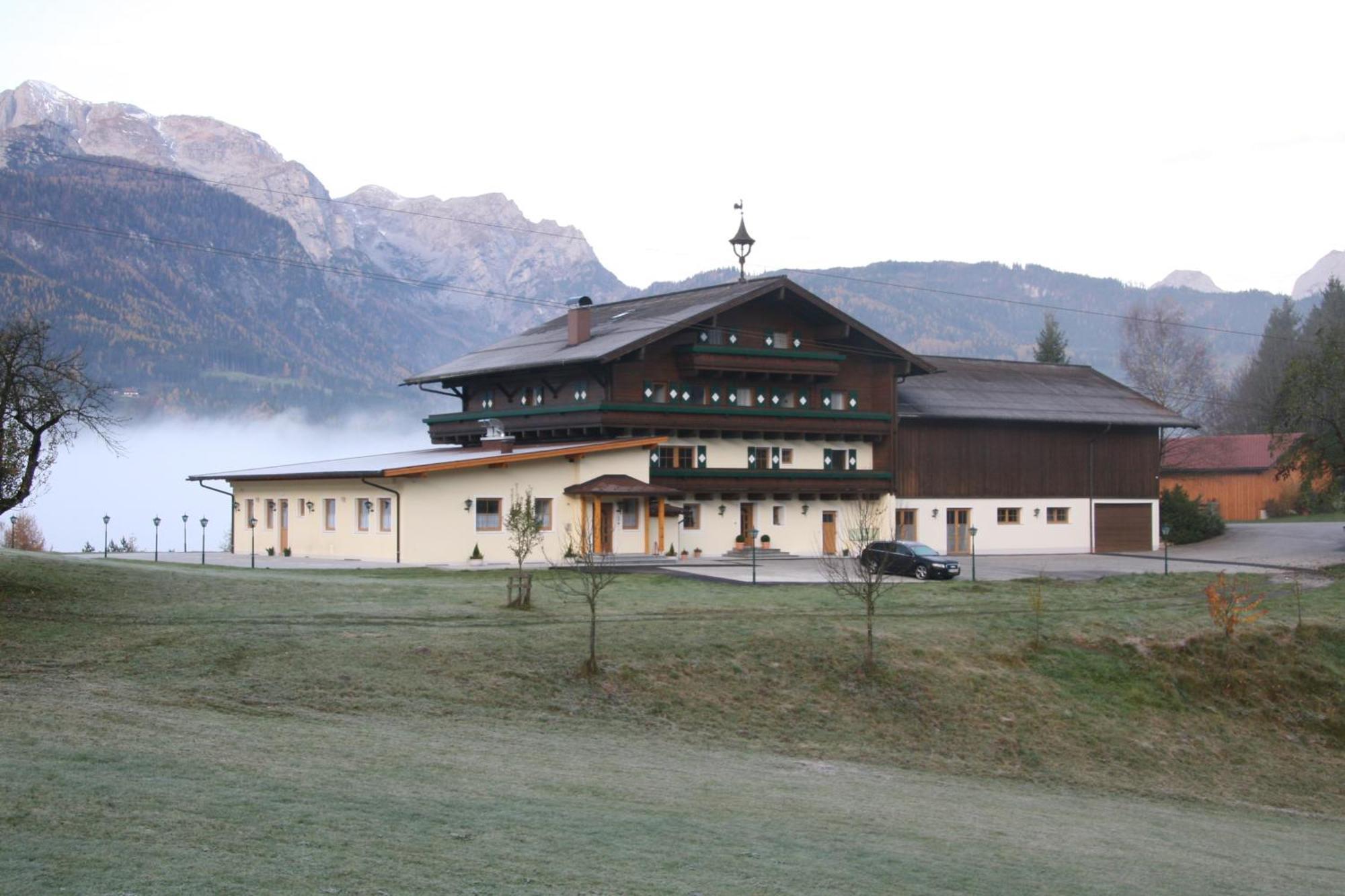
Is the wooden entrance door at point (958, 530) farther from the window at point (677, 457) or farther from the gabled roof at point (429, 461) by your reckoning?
the gabled roof at point (429, 461)

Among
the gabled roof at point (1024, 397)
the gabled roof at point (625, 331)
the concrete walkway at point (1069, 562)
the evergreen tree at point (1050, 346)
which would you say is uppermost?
the evergreen tree at point (1050, 346)

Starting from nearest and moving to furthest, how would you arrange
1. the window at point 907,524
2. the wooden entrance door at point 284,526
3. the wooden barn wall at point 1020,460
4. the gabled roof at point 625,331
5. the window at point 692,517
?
1. the wooden entrance door at point 284,526
2. the gabled roof at point 625,331
3. the window at point 692,517
4. the window at point 907,524
5. the wooden barn wall at point 1020,460

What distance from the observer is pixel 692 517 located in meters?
56.7

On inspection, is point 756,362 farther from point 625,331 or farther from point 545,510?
point 545,510

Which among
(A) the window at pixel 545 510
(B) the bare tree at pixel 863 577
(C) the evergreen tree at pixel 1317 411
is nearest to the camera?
(B) the bare tree at pixel 863 577

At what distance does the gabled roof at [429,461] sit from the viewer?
155 feet

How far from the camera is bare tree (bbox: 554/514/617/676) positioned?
87.2ft

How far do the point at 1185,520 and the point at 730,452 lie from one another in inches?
1008

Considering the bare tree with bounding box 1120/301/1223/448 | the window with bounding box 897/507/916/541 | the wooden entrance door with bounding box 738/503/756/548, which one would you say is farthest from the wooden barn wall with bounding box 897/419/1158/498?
the bare tree with bounding box 1120/301/1223/448

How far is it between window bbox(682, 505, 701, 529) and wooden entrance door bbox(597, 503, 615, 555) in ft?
16.5

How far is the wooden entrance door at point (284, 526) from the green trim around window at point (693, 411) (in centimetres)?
1027

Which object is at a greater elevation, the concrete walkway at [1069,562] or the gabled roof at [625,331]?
the gabled roof at [625,331]

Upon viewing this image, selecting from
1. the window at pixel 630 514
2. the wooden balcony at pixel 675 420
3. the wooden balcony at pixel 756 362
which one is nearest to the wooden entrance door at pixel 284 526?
the wooden balcony at pixel 675 420

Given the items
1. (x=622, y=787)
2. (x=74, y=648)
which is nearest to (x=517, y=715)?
(x=622, y=787)
